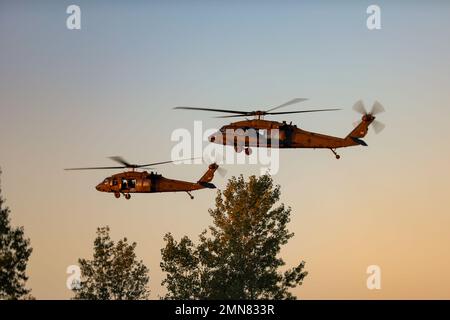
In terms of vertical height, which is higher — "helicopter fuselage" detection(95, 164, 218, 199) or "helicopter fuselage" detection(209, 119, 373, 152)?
"helicopter fuselage" detection(209, 119, 373, 152)

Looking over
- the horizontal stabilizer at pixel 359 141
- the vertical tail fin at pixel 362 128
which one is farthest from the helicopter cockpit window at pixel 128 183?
the horizontal stabilizer at pixel 359 141

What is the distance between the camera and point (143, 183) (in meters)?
114

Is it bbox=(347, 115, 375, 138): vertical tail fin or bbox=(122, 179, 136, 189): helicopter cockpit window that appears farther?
bbox=(122, 179, 136, 189): helicopter cockpit window

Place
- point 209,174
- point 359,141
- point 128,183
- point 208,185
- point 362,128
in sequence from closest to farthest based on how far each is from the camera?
point 359,141 → point 362,128 → point 208,185 → point 209,174 → point 128,183

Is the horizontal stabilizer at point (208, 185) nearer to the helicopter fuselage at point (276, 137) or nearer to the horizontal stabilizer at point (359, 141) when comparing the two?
the helicopter fuselage at point (276, 137)

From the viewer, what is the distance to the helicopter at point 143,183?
111m

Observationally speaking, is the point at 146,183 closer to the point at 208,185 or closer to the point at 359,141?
the point at 208,185

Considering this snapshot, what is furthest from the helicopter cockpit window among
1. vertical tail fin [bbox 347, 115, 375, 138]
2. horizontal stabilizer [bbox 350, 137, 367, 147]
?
horizontal stabilizer [bbox 350, 137, 367, 147]

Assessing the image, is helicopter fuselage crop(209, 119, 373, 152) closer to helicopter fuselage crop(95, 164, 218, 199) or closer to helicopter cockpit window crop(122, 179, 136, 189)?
helicopter fuselage crop(95, 164, 218, 199)

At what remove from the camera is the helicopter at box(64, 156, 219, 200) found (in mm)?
111062

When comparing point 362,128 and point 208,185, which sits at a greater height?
point 362,128

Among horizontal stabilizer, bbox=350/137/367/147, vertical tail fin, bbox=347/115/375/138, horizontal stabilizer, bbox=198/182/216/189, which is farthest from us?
horizontal stabilizer, bbox=198/182/216/189

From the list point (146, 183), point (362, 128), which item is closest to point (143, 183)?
point (146, 183)
